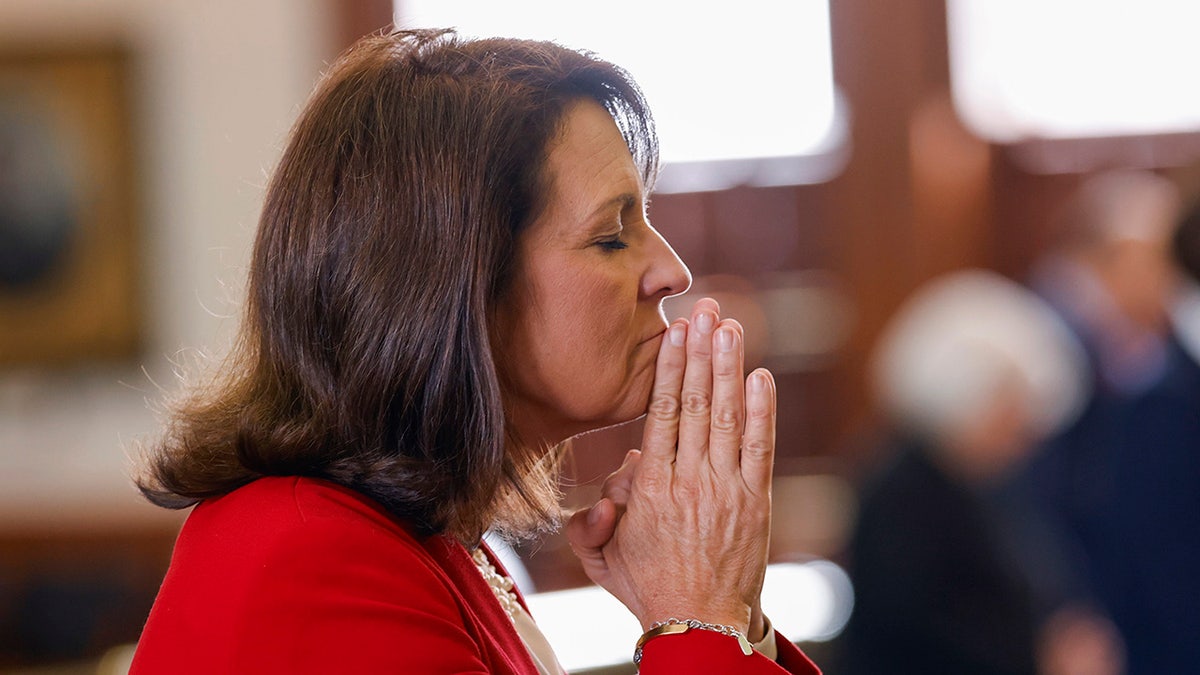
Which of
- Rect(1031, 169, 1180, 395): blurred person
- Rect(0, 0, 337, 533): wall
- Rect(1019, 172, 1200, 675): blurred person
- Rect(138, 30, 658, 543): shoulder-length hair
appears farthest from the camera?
Rect(0, 0, 337, 533): wall

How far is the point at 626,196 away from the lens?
1602 mm

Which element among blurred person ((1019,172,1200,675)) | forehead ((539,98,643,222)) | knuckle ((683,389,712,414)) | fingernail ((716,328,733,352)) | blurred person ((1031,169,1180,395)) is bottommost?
blurred person ((1019,172,1200,675))

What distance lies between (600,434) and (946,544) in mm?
1982

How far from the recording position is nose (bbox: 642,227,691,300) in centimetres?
164

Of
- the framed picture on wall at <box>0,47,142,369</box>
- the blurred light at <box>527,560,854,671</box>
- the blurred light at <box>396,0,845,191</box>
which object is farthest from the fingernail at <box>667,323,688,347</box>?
the framed picture on wall at <box>0,47,142,369</box>

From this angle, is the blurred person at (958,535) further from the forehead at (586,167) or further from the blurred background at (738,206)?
the forehead at (586,167)

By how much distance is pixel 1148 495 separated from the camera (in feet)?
12.3

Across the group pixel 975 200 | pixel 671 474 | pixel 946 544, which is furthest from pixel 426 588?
pixel 975 200

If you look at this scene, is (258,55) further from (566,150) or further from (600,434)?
(566,150)

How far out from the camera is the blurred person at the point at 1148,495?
12.1ft

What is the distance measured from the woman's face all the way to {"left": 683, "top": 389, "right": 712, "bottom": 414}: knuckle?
62mm

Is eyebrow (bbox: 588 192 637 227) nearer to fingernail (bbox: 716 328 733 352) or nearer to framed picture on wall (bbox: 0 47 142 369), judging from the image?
fingernail (bbox: 716 328 733 352)

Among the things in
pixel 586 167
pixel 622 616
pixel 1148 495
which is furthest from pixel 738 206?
pixel 586 167

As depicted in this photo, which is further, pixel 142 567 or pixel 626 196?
pixel 142 567
